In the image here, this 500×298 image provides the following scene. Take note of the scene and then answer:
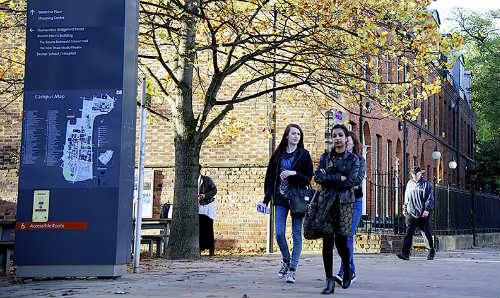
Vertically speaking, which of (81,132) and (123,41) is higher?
(123,41)

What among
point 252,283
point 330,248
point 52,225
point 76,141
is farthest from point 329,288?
point 76,141

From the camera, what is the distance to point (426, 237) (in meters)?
16.4

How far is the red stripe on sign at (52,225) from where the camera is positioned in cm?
938

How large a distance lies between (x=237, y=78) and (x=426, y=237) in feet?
25.2

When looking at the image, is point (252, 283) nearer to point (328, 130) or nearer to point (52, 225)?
point (52, 225)

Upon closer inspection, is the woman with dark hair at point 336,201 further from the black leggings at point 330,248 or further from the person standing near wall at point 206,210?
the person standing near wall at point 206,210

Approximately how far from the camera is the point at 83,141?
9.52 m

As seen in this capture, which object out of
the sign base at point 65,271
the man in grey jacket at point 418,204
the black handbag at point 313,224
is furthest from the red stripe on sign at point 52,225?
the man in grey jacket at point 418,204

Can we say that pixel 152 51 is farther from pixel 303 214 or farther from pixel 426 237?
pixel 303 214

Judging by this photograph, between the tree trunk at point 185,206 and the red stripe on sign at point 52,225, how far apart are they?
530 cm

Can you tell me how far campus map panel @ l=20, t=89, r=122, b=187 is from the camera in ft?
31.1

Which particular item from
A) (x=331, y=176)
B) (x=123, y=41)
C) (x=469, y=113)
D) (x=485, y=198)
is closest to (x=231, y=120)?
(x=123, y=41)

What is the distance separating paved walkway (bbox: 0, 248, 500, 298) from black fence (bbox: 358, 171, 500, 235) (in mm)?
6977

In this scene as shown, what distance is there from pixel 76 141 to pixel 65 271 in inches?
65.7
